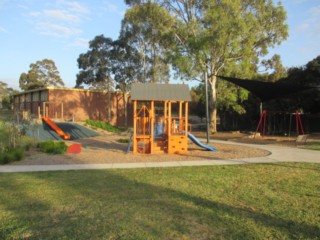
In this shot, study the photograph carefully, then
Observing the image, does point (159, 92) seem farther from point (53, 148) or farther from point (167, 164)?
point (53, 148)

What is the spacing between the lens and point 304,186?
7.13 m

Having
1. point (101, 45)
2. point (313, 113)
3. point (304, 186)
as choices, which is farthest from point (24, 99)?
point (304, 186)

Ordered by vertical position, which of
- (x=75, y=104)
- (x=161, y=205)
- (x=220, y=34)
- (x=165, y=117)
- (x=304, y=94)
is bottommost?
(x=161, y=205)

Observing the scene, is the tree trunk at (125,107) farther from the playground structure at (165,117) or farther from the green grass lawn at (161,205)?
the green grass lawn at (161,205)

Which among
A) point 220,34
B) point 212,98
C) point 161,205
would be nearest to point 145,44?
point 212,98

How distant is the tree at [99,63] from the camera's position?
125 feet

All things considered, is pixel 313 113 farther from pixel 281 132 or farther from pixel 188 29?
pixel 188 29

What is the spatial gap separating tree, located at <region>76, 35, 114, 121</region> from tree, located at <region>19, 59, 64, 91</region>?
89.3 ft

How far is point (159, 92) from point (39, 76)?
5596cm

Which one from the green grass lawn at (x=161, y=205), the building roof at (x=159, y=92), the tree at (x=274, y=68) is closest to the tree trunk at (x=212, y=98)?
the tree at (x=274, y=68)

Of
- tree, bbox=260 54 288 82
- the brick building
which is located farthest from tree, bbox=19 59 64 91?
tree, bbox=260 54 288 82

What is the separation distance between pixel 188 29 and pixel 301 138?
446 inches

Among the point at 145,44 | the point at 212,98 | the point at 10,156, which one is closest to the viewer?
the point at 10,156

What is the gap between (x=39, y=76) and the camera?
64125mm
